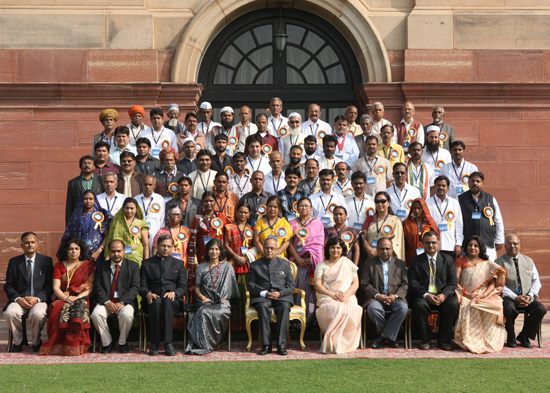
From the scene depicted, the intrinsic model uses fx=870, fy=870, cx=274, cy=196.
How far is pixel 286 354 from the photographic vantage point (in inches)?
380

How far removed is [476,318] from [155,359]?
369 cm

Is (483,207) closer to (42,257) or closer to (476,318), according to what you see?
(476,318)

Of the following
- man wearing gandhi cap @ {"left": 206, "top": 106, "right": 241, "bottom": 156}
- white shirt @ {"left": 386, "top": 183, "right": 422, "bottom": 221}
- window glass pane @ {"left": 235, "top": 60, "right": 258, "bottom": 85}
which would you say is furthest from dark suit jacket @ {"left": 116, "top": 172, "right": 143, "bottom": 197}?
window glass pane @ {"left": 235, "top": 60, "right": 258, "bottom": 85}

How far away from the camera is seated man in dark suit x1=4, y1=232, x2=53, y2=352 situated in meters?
10.0

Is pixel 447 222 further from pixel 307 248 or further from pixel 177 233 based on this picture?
pixel 177 233

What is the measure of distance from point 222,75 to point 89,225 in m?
5.25

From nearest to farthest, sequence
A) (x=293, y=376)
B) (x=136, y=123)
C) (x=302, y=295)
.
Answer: (x=293, y=376) < (x=302, y=295) < (x=136, y=123)

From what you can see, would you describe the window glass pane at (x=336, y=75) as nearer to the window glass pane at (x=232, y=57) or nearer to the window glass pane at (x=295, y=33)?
the window glass pane at (x=295, y=33)

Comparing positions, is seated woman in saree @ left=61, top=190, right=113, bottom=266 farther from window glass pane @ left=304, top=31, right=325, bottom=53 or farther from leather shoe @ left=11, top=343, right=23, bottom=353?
window glass pane @ left=304, top=31, right=325, bottom=53

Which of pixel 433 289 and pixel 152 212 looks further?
pixel 152 212

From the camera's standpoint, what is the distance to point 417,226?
10.9 meters

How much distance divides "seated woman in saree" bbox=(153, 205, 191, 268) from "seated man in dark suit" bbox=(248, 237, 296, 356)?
3.07 feet

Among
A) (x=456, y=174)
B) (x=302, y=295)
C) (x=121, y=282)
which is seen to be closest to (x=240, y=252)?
(x=302, y=295)

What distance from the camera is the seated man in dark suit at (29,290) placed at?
32.9ft
